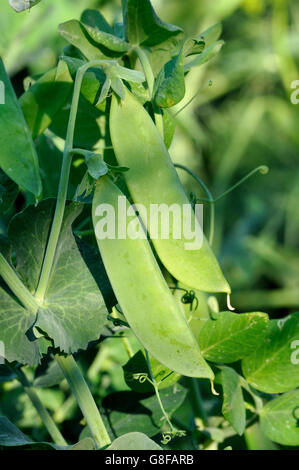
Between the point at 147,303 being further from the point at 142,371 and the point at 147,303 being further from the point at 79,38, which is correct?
the point at 79,38

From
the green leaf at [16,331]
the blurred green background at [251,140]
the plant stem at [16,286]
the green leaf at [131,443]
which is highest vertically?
the plant stem at [16,286]

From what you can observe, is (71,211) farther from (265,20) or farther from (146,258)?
(265,20)

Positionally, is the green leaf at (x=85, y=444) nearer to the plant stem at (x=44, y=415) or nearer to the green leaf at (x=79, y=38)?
the plant stem at (x=44, y=415)

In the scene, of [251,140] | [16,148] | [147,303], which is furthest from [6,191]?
[251,140]

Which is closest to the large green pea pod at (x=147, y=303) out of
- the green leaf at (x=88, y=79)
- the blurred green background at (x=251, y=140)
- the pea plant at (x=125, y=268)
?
the pea plant at (x=125, y=268)

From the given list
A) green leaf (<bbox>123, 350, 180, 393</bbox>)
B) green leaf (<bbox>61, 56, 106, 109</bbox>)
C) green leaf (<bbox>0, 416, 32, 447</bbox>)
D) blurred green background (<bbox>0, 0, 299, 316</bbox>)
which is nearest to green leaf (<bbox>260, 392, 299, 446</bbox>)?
green leaf (<bbox>123, 350, 180, 393</bbox>)

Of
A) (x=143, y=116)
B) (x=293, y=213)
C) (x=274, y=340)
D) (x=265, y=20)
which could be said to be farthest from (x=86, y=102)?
(x=265, y=20)
